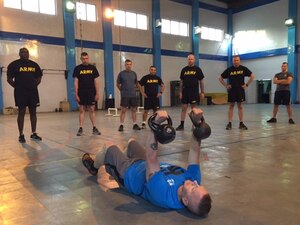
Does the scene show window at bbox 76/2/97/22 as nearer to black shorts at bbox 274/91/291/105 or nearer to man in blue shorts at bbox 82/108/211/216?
black shorts at bbox 274/91/291/105

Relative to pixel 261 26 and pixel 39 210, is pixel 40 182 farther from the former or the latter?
pixel 261 26

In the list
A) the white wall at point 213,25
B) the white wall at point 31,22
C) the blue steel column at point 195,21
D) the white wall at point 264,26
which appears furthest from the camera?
the white wall at point 213,25

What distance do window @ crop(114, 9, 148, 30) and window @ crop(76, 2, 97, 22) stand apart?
139cm

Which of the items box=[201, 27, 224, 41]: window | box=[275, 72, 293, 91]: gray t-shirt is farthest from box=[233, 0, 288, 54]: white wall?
box=[275, 72, 293, 91]: gray t-shirt

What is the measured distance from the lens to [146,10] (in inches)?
707

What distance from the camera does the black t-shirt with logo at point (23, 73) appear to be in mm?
4734

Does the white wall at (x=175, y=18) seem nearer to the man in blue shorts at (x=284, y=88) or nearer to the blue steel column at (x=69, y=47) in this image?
the blue steel column at (x=69, y=47)

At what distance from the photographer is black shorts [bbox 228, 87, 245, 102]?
5.98 m

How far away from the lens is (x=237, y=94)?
19.7 ft

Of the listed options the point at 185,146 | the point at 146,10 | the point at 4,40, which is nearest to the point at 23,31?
the point at 4,40

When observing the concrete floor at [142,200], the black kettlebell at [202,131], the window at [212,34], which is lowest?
the concrete floor at [142,200]

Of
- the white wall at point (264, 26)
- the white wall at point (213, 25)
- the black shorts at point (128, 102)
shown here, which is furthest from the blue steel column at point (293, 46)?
the black shorts at point (128, 102)

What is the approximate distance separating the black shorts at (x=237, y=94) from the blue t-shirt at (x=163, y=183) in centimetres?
442

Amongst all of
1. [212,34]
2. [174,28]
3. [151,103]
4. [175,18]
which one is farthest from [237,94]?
[212,34]
